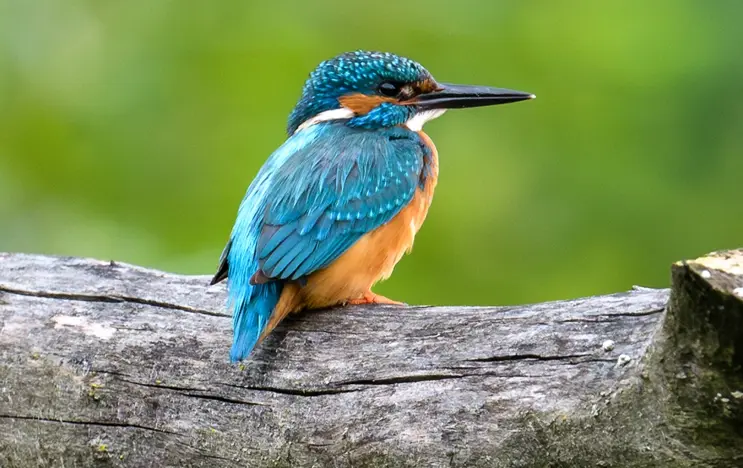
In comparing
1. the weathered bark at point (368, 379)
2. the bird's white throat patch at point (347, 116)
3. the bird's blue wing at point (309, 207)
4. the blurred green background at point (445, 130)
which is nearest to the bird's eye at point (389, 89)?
the bird's white throat patch at point (347, 116)

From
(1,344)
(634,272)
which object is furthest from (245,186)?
(634,272)

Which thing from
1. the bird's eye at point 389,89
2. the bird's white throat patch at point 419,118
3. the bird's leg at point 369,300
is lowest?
the bird's leg at point 369,300

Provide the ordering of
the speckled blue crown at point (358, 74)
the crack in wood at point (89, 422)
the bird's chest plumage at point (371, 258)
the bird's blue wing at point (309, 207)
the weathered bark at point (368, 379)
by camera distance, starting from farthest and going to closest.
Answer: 1. the speckled blue crown at point (358, 74)
2. the bird's chest plumage at point (371, 258)
3. the bird's blue wing at point (309, 207)
4. the crack in wood at point (89, 422)
5. the weathered bark at point (368, 379)

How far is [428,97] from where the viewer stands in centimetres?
381

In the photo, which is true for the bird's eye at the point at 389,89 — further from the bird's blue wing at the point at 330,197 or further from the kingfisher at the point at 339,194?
the bird's blue wing at the point at 330,197

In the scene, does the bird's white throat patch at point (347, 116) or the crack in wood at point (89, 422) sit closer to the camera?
the crack in wood at point (89, 422)

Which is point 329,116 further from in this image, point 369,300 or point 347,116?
point 369,300

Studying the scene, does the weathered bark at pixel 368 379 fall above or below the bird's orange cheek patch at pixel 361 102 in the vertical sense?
below

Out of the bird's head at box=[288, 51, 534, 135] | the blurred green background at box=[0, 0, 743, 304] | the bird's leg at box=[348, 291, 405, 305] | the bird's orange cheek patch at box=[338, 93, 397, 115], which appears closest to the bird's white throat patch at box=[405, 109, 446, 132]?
the bird's head at box=[288, 51, 534, 135]

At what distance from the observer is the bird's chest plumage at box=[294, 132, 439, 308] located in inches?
124

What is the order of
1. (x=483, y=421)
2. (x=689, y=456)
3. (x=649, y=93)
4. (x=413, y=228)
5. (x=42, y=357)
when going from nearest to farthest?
(x=689, y=456) < (x=483, y=421) < (x=42, y=357) < (x=413, y=228) < (x=649, y=93)

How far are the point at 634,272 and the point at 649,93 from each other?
796mm

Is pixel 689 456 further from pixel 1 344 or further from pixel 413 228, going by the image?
pixel 1 344

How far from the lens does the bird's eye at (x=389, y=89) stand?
12.4 feet
